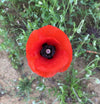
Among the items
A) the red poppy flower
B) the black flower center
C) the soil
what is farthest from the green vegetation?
the red poppy flower

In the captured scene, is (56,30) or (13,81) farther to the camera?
(13,81)

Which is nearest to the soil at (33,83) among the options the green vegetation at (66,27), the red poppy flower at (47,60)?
the green vegetation at (66,27)

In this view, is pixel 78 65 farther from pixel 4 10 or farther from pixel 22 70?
pixel 4 10

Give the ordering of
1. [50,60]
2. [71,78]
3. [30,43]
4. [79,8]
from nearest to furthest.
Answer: [30,43], [50,60], [71,78], [79,8]

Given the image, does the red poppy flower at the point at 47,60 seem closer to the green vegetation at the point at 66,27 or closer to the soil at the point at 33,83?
the green vegetation at the point at 66,27

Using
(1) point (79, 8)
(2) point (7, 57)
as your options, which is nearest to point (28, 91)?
(2) point (7, 57)
